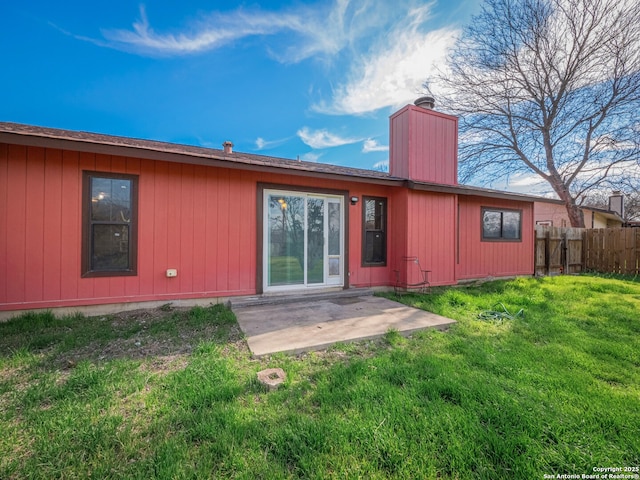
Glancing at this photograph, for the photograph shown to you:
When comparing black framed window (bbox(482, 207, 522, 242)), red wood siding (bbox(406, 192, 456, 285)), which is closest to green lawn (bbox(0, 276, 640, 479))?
red wood siding (bbox(406, 192, 456, 285))

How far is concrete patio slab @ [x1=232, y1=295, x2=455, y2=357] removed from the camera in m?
3.09

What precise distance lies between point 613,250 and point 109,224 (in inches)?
598

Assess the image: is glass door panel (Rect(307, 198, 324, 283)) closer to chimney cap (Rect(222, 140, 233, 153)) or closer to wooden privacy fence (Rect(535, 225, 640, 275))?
chimney cap (Rect(222, 140, 233, 153))

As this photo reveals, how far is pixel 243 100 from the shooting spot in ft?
33.3

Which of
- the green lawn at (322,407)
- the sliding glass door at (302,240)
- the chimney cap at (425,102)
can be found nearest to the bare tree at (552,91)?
the chimney cap at (425,102)

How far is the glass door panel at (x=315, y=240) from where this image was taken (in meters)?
5.65

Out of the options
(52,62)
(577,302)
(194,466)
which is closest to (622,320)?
(577,302)

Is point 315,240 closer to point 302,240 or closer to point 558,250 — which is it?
point 302,240

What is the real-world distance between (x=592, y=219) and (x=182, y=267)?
2530cm

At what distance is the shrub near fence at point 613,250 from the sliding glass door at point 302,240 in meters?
10.7

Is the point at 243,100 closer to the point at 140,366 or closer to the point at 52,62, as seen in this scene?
the point at 52,62

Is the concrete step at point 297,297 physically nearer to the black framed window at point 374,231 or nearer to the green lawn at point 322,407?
the black framed window at point 374,231

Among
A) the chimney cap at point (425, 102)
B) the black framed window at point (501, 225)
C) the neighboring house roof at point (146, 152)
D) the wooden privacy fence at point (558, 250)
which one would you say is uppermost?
the chimney cap at point (425, 102)

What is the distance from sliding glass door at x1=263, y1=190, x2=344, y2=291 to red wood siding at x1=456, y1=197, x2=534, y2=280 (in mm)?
3769
